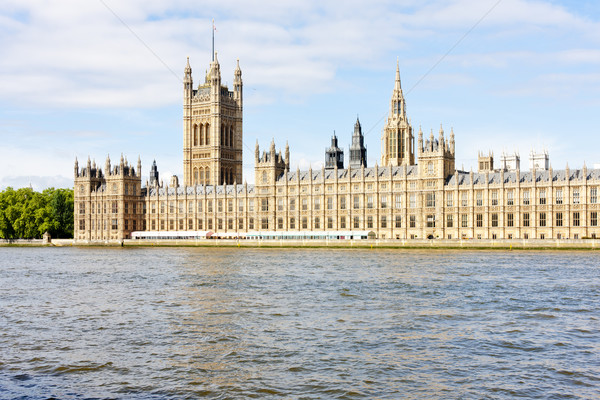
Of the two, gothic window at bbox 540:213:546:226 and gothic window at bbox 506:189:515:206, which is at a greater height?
gothic window at bbox 506:189:515:206

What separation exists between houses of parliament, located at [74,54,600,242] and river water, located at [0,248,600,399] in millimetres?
56932

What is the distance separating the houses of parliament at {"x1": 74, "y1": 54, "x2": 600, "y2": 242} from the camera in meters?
114

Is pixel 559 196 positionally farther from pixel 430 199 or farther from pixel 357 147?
pixel 357 147

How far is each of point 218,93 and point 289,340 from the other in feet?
482

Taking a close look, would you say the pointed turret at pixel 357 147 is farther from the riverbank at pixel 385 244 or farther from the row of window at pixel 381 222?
the riverbank at pixel 385 244

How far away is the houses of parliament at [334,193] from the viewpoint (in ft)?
374

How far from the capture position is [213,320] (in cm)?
3691

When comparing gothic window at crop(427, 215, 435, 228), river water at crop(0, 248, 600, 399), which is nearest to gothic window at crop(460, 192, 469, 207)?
gothic window at crop(427, 215, 435, 228)

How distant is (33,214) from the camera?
156 metres

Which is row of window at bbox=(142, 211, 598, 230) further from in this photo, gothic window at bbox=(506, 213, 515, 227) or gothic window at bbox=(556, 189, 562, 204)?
gothic window at bbox=(556, 189, 562, 204)

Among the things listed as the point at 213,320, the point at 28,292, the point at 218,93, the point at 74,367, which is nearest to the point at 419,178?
the point at 218,93

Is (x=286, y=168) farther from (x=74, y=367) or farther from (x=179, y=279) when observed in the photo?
(x=74, y=367)

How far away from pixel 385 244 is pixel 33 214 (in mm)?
81159

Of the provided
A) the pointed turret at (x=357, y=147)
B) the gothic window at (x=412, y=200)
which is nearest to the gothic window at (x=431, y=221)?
the gothic window at (x=412, y=200)
